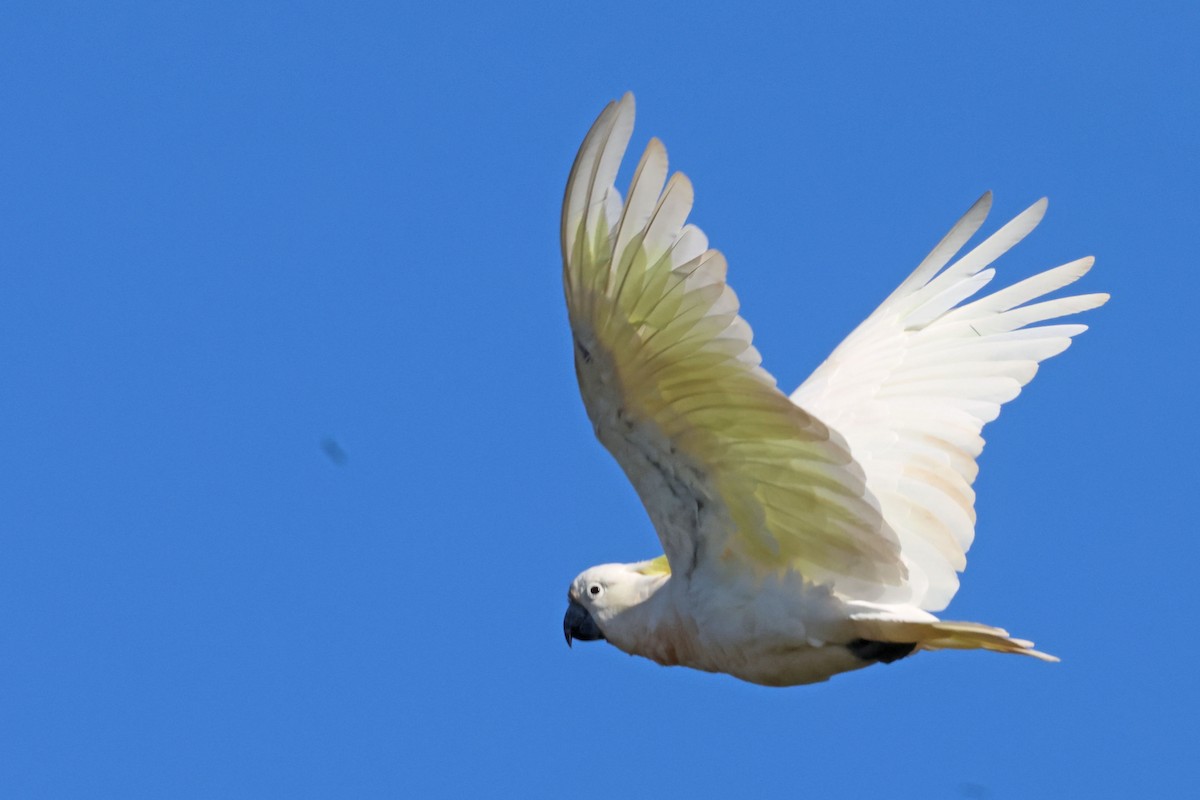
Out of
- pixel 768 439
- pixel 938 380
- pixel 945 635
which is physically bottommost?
pixel 945 635

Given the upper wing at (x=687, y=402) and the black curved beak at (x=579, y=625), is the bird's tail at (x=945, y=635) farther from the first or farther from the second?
the black curved beak at (x=579, y=625)

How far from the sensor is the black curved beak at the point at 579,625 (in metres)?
6.50

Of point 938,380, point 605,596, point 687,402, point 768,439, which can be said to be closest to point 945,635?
point 768,439

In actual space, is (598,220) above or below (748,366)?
above

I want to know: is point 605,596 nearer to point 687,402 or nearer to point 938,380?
point 687,402

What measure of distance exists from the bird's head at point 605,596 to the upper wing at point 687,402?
15.8 inches

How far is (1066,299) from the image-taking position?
6988mm

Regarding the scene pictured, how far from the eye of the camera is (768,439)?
534 centimetres

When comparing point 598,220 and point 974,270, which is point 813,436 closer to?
point 598,220

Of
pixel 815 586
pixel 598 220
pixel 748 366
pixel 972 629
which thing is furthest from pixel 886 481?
pixel 598 220

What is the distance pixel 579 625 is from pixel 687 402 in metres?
1.56

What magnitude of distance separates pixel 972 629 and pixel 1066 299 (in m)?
2.16

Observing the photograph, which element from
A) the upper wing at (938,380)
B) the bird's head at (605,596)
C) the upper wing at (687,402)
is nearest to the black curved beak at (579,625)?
the bird's head at (605,596)

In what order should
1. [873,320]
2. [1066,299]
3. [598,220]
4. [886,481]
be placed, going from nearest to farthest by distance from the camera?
1. [598,220]
2. [886,481]
3. [1066,299]
4. [873,320]
